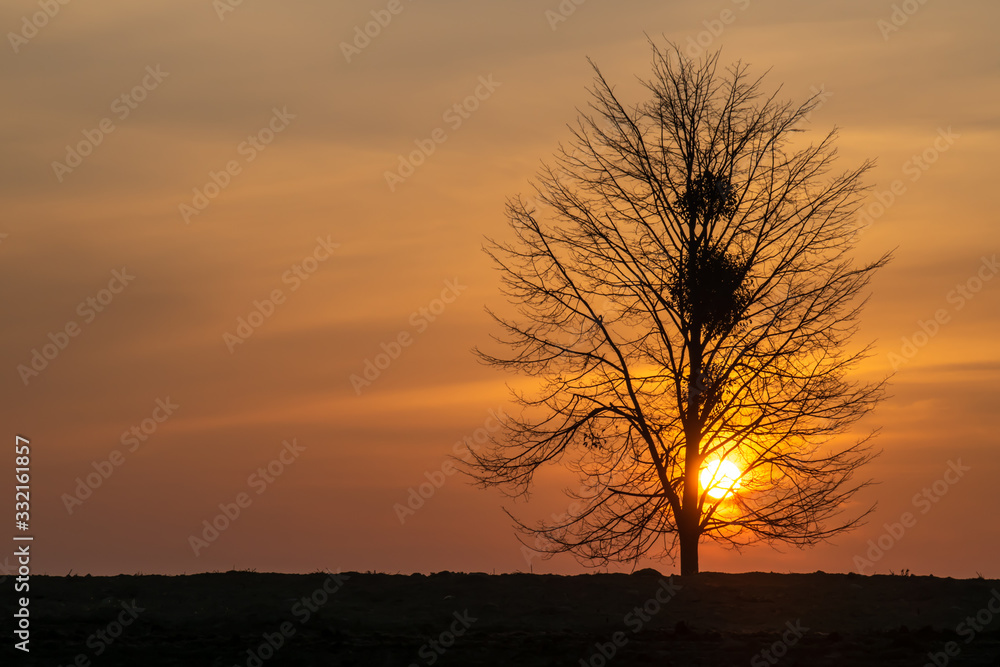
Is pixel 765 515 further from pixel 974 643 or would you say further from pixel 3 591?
pixel 3 591

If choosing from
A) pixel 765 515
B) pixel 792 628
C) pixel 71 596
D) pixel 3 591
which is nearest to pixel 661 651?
pixel 792 628

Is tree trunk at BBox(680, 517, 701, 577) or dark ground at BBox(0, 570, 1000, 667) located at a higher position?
tree trunk at BBox(680, 517, 701, 577)

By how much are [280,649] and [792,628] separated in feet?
22.9

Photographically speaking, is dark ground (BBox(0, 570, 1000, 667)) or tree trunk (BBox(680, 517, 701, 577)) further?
tree trunk (BBox(680, 517, 701, 577))

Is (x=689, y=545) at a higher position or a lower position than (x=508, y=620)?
higher

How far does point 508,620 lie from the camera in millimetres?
15305

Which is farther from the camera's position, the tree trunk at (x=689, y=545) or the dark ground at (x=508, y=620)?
the tree trunk at (x=689, y=545)

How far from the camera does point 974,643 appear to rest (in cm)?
1357

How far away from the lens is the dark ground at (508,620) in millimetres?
13117

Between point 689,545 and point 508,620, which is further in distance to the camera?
point 689,545

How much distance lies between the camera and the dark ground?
43.0 feet

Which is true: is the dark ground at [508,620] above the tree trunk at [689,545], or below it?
below

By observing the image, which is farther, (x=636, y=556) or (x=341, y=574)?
(x=636, y=556)

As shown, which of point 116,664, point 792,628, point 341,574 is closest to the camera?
point 116,664
